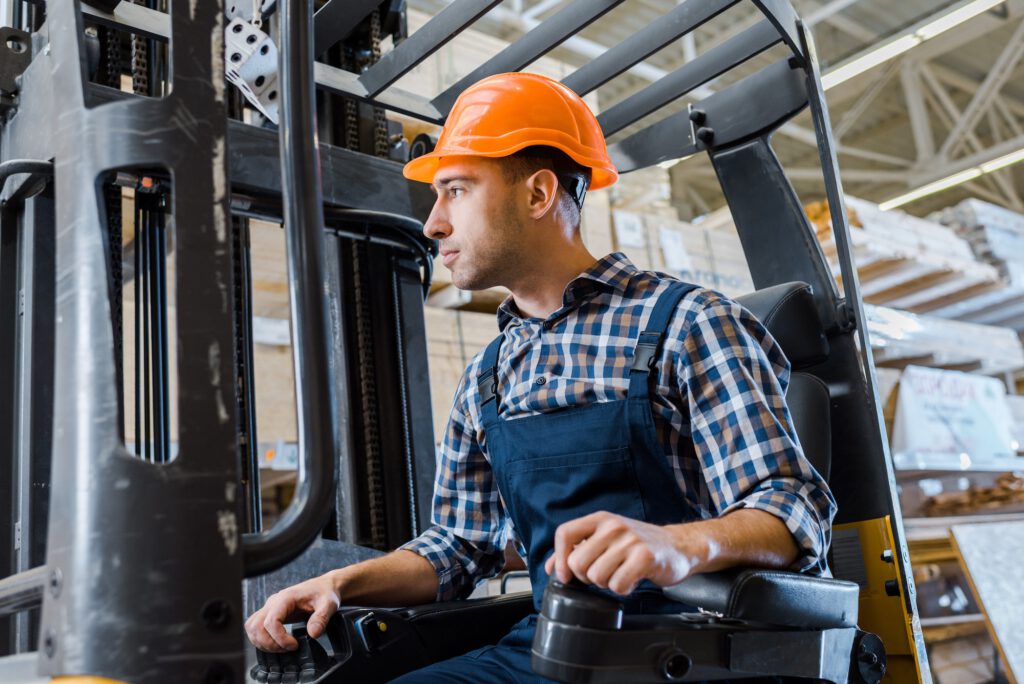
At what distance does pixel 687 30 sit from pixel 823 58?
9813 mm

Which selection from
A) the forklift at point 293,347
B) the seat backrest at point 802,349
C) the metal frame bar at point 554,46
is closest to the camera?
the forklift at point 293,347

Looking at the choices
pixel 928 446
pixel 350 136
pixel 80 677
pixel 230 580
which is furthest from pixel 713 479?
pixel 928 446

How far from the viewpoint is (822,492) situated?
1.57m

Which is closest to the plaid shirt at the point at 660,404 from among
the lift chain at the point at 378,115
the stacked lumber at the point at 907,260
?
the lift chain at the point at 378,115

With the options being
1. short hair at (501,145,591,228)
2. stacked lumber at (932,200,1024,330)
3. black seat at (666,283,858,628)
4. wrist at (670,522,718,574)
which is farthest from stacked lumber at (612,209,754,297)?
wrist at (670,522,718,574)

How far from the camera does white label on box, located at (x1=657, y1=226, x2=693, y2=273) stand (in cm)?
514

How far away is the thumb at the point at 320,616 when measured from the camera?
1725 mm

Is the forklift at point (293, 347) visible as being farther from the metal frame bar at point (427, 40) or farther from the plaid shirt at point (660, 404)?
the plaid shirt at point (660, 404)

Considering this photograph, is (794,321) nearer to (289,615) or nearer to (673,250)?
(289,615)

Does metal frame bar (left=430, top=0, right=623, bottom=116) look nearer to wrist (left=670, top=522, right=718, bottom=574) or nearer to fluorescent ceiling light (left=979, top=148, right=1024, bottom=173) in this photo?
wrist (left=670, top=522, right=718, bottom=574)

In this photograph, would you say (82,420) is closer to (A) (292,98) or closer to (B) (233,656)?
(B) (233,656)

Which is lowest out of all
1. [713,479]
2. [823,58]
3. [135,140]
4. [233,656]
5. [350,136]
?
[233,656]

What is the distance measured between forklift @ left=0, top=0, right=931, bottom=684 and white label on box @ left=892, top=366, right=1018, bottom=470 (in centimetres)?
384

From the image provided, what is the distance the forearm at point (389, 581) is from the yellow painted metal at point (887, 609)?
34.6 inches
